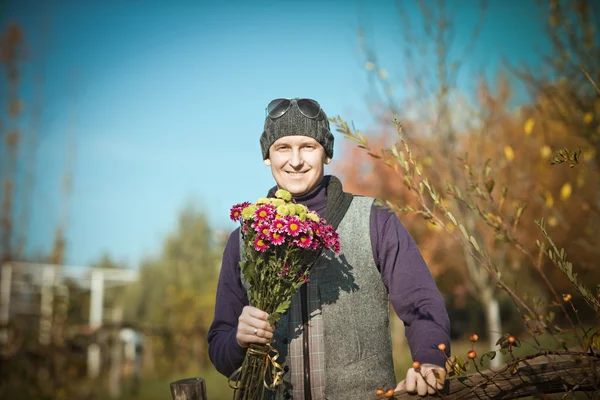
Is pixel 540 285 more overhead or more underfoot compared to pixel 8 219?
more underfoot

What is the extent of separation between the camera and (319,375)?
2215 mm

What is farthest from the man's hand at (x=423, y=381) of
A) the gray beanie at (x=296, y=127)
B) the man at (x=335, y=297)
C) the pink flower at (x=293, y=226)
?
the gray beanie at (x=296, y=127)

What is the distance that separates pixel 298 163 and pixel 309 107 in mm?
314

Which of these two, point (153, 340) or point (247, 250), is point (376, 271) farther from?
point (153, 340)

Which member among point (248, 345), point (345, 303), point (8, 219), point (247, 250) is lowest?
point (248, 345)

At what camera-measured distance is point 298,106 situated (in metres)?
2.56

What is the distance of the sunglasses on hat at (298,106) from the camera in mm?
2546

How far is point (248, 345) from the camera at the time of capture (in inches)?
78.3

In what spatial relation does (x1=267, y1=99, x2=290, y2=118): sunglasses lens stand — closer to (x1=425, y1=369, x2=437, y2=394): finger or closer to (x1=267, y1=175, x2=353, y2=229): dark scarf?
(x1=267, y1=175, x2=353, y2=229): dark scarf

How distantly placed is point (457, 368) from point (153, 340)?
13.3m

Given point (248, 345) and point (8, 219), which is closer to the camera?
point (248, 345)

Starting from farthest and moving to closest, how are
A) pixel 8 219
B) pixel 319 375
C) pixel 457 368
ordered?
pixel 8 219, pixel 319 375, pixel 457 368

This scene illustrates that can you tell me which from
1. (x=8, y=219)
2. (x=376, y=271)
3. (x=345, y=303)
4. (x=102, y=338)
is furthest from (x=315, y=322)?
(x=8, y=219)

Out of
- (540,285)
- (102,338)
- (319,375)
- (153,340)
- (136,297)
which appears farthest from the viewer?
(136,297)
